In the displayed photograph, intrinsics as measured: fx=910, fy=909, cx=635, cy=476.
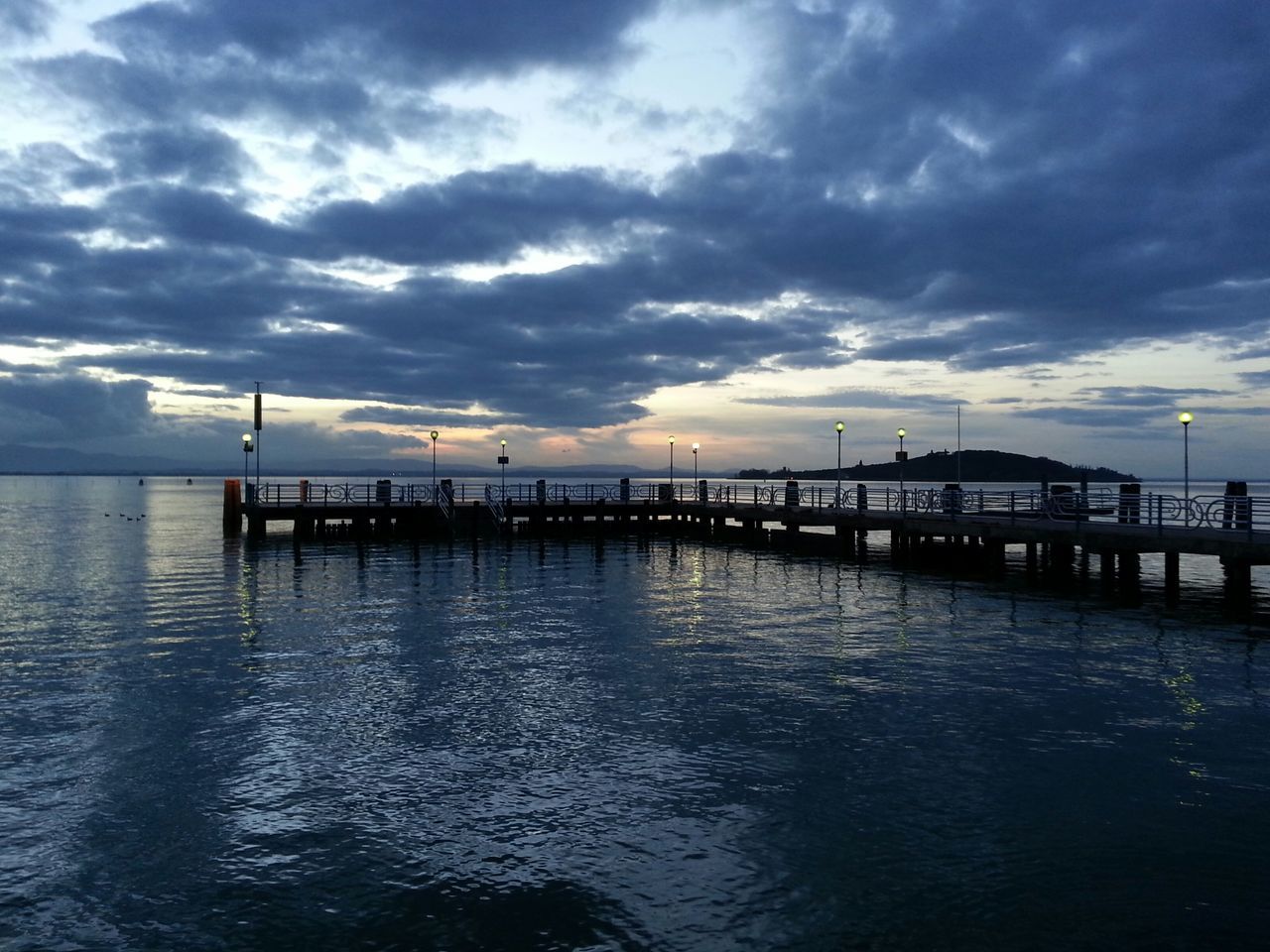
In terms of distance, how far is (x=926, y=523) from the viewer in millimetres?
44125

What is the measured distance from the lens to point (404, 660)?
20.7m

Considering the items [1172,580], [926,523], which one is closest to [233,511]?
[926,523]

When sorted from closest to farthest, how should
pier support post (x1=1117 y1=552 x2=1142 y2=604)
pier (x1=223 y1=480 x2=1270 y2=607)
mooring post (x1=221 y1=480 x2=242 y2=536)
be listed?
pier (x1=223 y1=480 x2=1270 y2=607), pier support post (x1=1117 y1=552 x2=1142 y2=604), mooring post (x1=221 y1=480 x2=242 y2=536)

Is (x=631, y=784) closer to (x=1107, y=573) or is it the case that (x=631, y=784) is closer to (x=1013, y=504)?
(x=1107, y=573)

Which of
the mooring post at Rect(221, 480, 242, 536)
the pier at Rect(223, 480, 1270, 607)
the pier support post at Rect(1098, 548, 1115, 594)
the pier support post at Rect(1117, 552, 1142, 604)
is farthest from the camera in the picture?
the mooring post at Rect(221, 480, 242, 536)

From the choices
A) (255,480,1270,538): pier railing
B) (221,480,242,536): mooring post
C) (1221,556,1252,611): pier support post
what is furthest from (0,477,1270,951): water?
(221,480,242,536): mooring post

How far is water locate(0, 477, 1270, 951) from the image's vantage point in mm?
8977

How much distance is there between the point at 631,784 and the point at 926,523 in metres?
34.7

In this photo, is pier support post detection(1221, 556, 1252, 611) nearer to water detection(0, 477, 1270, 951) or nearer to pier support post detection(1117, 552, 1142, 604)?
pier support post detection(1117, 552, 1142, 604)

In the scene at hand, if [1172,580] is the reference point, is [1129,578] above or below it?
below

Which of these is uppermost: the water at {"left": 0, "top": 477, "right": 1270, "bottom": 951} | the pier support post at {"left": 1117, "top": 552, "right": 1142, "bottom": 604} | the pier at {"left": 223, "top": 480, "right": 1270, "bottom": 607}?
the pier at {"left": 223, "top": 480, "right": 1270, "bottom": 607}

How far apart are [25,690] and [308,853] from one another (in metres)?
11.2

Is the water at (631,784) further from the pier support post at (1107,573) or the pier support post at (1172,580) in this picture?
the pier support post at (1107,573)

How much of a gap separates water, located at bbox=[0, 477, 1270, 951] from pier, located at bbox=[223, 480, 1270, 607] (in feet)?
23.2
